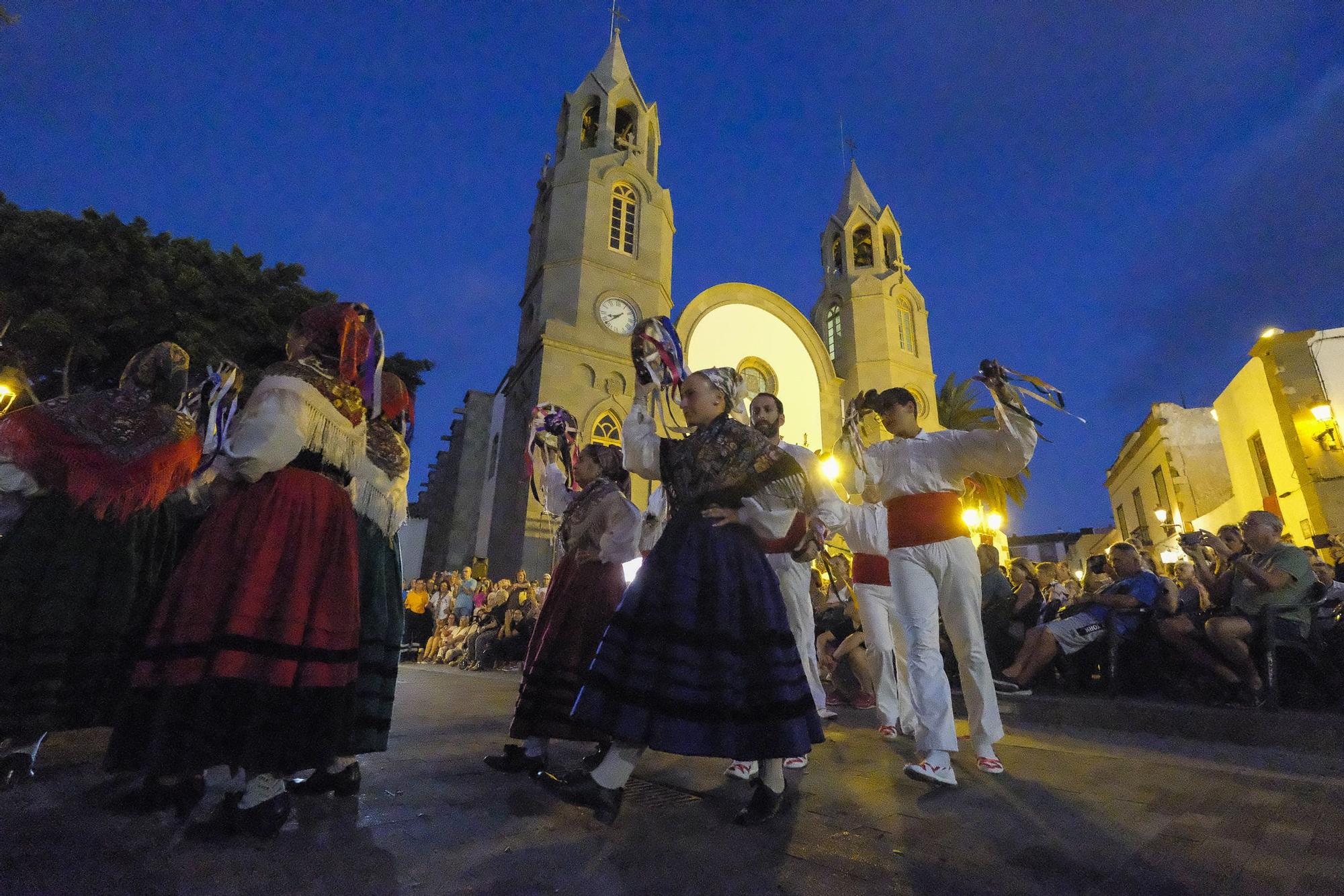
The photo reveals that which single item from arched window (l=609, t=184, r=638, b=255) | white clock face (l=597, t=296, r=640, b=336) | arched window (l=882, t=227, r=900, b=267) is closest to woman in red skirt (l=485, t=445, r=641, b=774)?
white clock face (l=597, t=296, r=640, b=336)

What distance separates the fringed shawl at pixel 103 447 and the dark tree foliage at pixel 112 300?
9789 mm

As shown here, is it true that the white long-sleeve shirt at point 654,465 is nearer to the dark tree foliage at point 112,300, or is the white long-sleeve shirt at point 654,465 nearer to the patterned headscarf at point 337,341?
the patterned headscarf at point 337,341

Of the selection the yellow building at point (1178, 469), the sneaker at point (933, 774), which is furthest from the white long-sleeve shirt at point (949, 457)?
the yellow building at point (1178, 469)

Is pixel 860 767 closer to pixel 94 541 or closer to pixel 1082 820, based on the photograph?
pixel 1082 820

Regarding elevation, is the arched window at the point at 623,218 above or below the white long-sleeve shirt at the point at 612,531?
above

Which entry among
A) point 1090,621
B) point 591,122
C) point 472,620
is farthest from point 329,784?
point 591,122

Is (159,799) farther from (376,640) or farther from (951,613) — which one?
(951,613)

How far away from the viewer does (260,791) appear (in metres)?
2.13

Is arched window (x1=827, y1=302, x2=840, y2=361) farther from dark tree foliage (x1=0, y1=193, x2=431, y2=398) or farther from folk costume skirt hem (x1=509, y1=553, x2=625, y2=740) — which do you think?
folk costume skirt hem (x1=509, y1=553, x2=625, y2=740)

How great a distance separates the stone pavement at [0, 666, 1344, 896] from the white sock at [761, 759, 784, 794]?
0.12 m

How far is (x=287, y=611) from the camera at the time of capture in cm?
231

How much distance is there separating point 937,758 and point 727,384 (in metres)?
2.01

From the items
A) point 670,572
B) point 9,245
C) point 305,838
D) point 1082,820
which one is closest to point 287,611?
point 305,838

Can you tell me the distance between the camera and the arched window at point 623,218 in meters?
20.1
